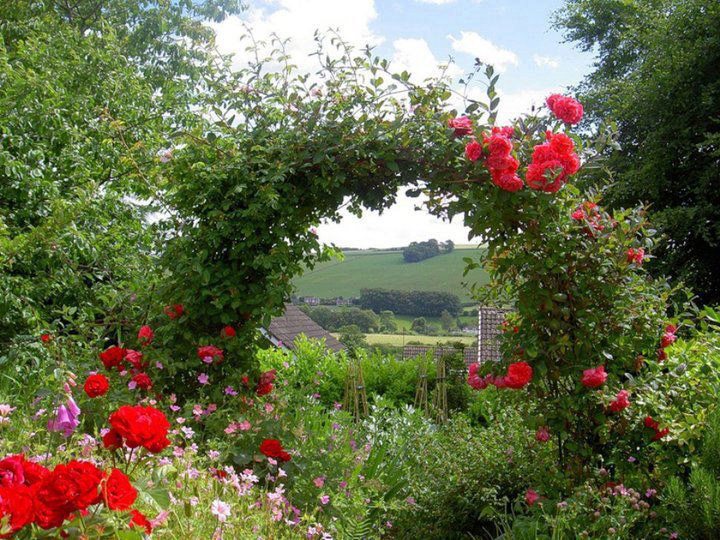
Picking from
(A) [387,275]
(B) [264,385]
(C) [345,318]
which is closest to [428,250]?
(A) [387,275]

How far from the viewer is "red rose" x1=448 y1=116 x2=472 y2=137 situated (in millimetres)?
3505

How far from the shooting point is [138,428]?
1.64m

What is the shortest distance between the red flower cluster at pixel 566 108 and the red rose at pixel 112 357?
2722 mm

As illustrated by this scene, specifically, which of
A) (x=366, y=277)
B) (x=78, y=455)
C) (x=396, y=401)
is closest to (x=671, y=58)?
(x=396, y=401)

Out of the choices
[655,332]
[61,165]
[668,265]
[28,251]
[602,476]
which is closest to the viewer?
[602,476]

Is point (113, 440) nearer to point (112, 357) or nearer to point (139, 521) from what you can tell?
point (139, 521)

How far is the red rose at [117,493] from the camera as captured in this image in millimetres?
1328

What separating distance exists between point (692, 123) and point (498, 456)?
8466 mm

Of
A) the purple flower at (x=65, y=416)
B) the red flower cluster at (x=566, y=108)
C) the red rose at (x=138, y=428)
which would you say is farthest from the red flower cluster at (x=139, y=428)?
the red flower cluster at (x=566, y=108)

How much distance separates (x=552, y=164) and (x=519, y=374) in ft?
3.37

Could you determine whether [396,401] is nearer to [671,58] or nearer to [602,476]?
[602,476]

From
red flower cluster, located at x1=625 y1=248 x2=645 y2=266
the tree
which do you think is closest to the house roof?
the tree

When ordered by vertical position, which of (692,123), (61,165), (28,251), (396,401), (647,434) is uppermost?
(692,123)

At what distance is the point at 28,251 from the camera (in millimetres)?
5062
